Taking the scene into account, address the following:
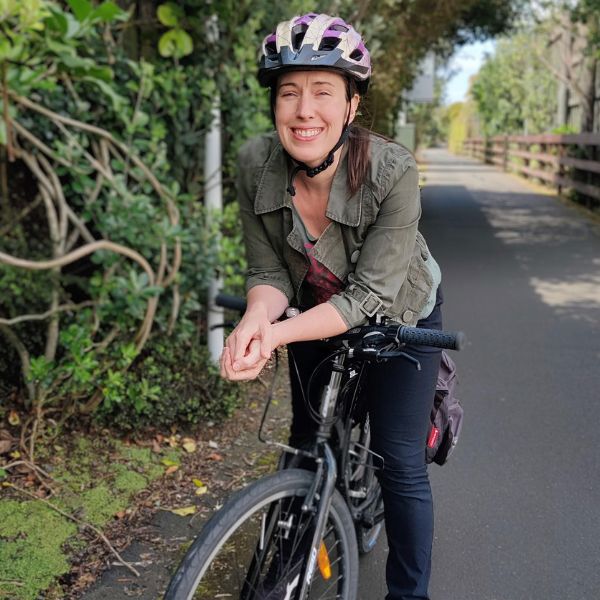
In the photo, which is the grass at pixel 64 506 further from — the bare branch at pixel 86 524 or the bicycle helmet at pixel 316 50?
the bicycle helmet at pixel 316 50

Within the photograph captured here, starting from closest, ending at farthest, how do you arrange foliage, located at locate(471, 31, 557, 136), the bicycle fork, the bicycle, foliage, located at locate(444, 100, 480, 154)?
the bicycle < the bicycle fork < foliage, located at locate(471, 31, 557, 136) < foliage, located at locate(444, 100, 480, 154)

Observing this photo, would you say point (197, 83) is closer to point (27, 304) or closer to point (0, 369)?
point (27, 304)

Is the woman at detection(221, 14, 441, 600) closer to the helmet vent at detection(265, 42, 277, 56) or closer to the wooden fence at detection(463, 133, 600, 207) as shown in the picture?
the helmet vent at detection(265, 42, 277, 56)

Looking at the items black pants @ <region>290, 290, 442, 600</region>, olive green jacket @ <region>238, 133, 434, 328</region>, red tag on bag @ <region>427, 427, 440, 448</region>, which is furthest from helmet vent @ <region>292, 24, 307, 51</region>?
red tag on bag @ <region>427, 427, 440, 448</region>

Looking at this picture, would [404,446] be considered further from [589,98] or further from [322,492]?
[589,98]

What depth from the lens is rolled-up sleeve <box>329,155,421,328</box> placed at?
7.48ft

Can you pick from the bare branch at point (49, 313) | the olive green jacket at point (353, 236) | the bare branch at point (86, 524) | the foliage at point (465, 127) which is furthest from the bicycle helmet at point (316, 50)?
the foliage at point (465, 127)

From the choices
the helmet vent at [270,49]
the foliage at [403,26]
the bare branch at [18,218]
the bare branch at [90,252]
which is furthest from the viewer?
the foliage at [403,26]

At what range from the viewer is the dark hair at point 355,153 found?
7.57ft

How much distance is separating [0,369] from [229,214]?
158 cm

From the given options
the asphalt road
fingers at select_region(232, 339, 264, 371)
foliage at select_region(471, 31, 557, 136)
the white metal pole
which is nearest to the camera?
fingers at select_region(232, 339, 264, 371)

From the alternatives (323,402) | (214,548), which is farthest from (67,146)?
(214,548)

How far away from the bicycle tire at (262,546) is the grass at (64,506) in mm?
773

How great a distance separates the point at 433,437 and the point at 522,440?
214cm
